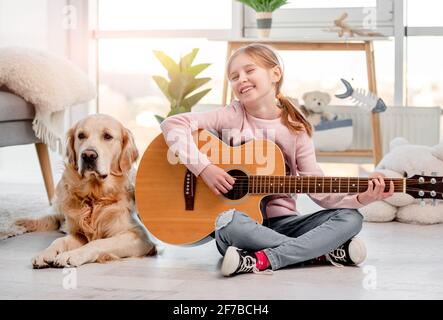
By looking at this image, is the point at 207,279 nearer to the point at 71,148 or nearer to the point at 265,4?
the point at 71,148

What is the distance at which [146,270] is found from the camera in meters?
1.96

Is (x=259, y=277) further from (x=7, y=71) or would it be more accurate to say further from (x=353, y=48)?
(x=353, y=48)

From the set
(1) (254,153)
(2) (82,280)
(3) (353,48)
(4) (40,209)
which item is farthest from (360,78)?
(2) (82,280)

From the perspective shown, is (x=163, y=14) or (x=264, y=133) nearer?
(x=264, y=133)

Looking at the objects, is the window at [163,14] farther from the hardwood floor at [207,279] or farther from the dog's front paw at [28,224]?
the hardwood floor at [207,279]

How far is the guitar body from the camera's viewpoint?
2.02 m

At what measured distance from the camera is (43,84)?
283cm

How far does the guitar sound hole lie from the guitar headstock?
40cm

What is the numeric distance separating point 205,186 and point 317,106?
1.78 metres

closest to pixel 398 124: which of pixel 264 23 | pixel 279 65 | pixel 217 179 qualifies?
pixel 264 23

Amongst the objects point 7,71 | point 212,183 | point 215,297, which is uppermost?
point 7,71

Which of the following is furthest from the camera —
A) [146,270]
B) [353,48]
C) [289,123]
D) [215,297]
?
[353,48]

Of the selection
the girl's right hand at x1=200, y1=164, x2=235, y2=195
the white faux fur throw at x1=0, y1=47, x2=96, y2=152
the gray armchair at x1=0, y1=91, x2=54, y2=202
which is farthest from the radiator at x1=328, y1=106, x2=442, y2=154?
the girl's right hand at x1=200, y1=164, x2=235, y2=195

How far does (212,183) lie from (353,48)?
72.0 inches
